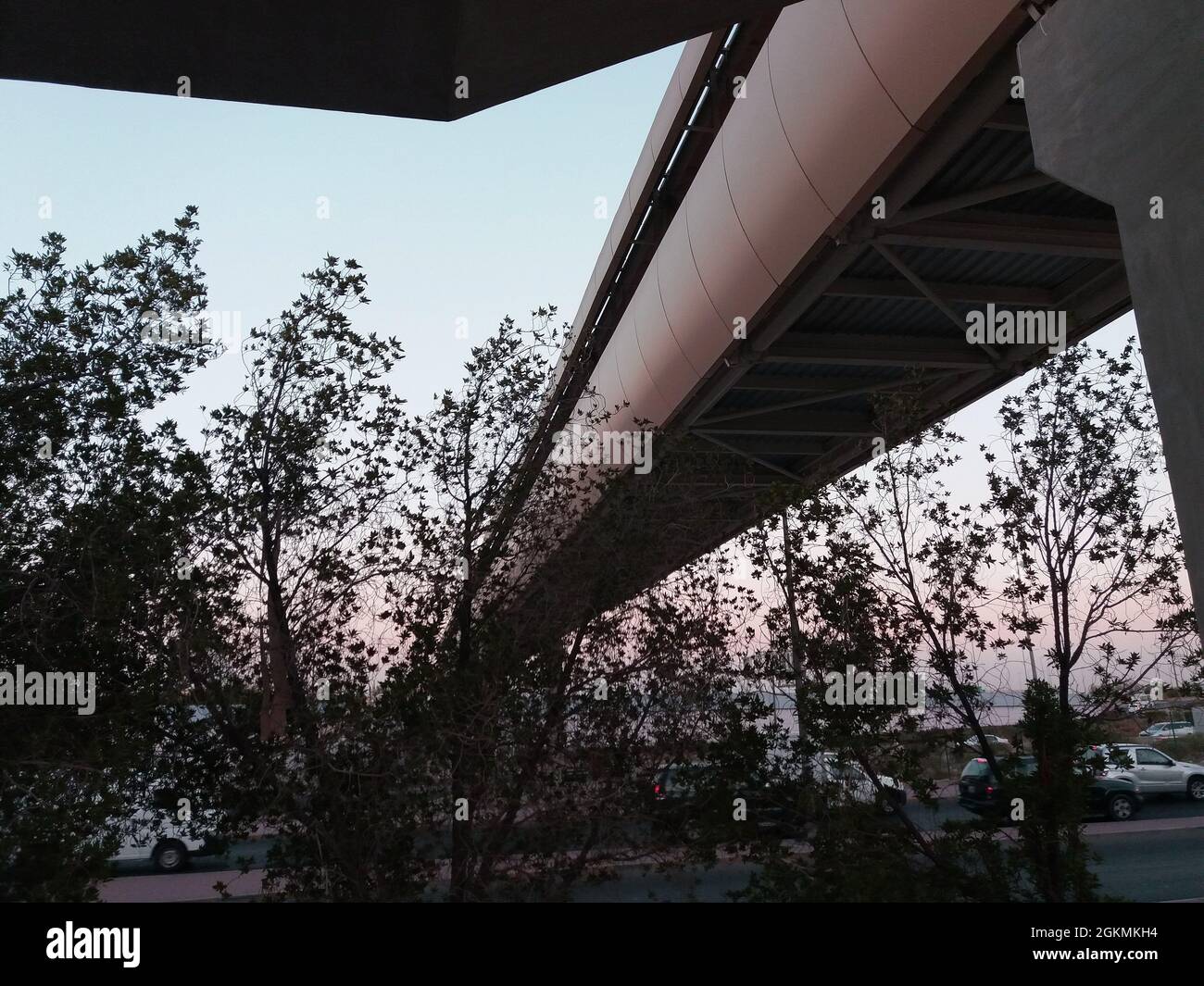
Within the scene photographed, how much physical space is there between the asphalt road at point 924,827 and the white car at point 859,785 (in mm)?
196

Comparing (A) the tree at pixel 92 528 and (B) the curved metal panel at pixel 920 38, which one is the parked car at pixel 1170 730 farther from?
(A) the tree at pixel 92 528

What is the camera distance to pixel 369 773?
5938 mm

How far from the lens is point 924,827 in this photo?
605 centimetres

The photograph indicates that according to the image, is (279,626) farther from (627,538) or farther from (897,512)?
(897,512)

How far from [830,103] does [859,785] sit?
194 inches

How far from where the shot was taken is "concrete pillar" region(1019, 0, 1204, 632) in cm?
374

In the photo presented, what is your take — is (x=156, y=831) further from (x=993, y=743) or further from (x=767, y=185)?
(x=767, y=185)

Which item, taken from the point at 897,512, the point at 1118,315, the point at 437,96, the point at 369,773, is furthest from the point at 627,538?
the point at 1118,315

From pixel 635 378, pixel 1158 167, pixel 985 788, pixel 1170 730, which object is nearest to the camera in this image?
pixel 1158 167

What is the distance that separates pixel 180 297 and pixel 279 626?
232 centimetres

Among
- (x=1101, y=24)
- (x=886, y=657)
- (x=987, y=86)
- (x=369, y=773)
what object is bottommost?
(x=369, y=773)

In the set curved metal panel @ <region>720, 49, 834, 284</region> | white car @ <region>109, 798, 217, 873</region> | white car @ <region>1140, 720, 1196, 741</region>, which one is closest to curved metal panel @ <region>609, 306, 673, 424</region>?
curved metal panel @ <region>720, 49, 834, 284</region>

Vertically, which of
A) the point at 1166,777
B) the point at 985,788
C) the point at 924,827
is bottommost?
the point at 1166,777

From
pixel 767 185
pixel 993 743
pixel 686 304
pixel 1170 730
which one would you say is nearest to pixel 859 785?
pixel 993 743
